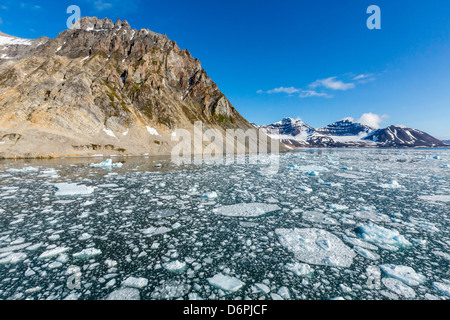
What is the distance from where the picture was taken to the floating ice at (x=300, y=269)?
12.6 ft

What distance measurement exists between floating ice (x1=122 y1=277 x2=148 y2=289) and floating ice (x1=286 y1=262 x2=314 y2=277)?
9.00ft

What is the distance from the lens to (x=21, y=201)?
326 inches

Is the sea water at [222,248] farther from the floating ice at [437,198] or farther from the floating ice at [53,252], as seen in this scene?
the floating ice at [437,198]

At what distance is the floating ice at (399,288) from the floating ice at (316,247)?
2.14ft

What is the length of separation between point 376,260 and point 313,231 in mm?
1572

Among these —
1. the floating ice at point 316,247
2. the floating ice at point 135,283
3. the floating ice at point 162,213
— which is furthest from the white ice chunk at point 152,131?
the floating ice at point 135,283

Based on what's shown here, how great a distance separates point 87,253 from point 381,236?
734 cm

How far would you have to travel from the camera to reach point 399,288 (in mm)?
3418

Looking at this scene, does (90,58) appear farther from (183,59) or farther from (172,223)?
(172,223)

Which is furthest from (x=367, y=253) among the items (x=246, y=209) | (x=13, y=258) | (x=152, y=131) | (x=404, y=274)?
(x=152, y=131)

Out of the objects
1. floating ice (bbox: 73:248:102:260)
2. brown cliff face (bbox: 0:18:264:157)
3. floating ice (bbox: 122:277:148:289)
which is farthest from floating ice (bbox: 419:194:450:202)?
brown cliff face (bbox: 0:18:264:157)

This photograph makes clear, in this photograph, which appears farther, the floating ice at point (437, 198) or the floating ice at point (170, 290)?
the floating ice at point (437, 198)
